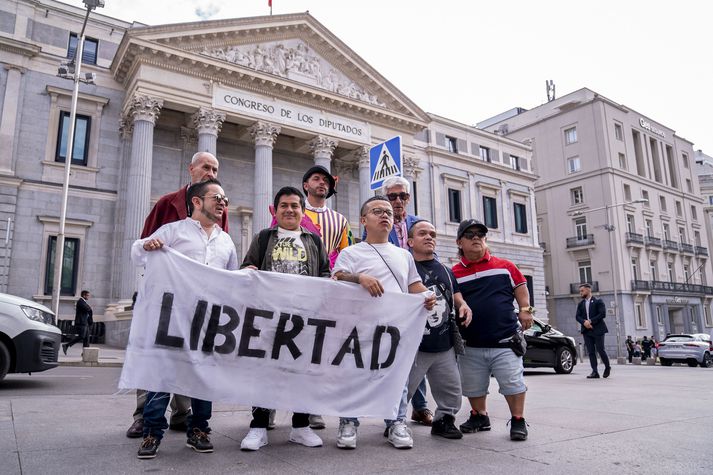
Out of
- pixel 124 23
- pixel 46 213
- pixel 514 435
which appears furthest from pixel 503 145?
pixel 514 435

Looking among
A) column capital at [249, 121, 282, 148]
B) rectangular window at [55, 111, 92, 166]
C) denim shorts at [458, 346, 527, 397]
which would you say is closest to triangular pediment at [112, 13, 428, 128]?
column capital at [249, 121, 282, 148]

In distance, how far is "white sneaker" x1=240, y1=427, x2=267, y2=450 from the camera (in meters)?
3.54

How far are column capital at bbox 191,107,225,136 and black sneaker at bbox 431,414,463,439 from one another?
20.1 m

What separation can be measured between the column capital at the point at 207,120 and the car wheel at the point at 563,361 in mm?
16417

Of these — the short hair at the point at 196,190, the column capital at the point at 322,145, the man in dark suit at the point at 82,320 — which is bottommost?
the man in dark suit at the point at 82,320

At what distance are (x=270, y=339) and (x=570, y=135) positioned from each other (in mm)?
52012

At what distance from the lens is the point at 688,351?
69.4 ft

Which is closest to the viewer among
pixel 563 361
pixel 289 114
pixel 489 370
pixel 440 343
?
pixel 440 343

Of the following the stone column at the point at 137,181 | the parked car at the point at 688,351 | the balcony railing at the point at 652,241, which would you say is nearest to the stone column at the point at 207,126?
→ the stone column at the point at 137,181

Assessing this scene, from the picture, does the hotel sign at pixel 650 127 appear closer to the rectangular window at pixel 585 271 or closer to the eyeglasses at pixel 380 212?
the rectangular window at pixel 585 271

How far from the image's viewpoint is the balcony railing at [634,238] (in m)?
45.3

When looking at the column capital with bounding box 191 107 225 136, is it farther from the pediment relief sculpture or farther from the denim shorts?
the denim shorts

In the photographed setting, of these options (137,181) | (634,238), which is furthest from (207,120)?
(634,238)

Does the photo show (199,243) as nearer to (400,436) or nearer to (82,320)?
(400,436)
